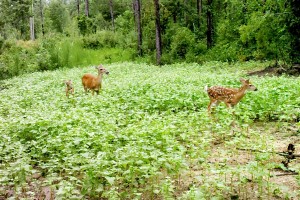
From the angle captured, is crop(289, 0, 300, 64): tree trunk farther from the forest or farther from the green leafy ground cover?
the green leafy ground cover

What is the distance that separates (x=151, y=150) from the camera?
595cm

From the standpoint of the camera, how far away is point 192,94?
10688mm

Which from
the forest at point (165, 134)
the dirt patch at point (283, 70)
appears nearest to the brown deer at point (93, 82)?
the forest at point (165, 134)

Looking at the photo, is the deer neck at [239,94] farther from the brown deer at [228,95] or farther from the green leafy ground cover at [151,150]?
the green leafy ground cover at [151,150]

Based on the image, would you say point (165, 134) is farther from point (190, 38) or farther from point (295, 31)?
point (190, 38)

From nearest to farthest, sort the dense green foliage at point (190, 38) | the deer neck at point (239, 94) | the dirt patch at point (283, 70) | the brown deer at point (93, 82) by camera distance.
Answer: the deer neck at point (239, 94) < the brown deer at point (93, 82) < the dirt patch at point (283, 70) < the dense green foliage at point (190, 38)

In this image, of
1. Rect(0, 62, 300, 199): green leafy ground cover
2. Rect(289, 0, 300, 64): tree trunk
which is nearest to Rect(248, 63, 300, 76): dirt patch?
Rect(289, 0, 300, 64): tree trunk

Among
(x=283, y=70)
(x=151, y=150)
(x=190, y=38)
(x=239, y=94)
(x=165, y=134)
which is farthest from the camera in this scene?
(x=190, y=38)

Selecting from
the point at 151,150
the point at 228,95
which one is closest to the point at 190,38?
the point at 228,95

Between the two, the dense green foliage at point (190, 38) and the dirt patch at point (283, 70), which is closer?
the dirt patch at point (283, 70)

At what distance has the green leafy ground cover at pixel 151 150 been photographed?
5.05 m

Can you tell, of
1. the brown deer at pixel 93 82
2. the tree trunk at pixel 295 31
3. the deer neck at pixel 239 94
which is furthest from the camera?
the tree trunk at pixel 295 31

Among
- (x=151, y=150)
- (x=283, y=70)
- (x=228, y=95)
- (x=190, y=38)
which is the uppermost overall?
(x=190, y=38)

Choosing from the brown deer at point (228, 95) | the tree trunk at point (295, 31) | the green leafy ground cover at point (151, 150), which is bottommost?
the green leafy ground cover at point (151, 150)
